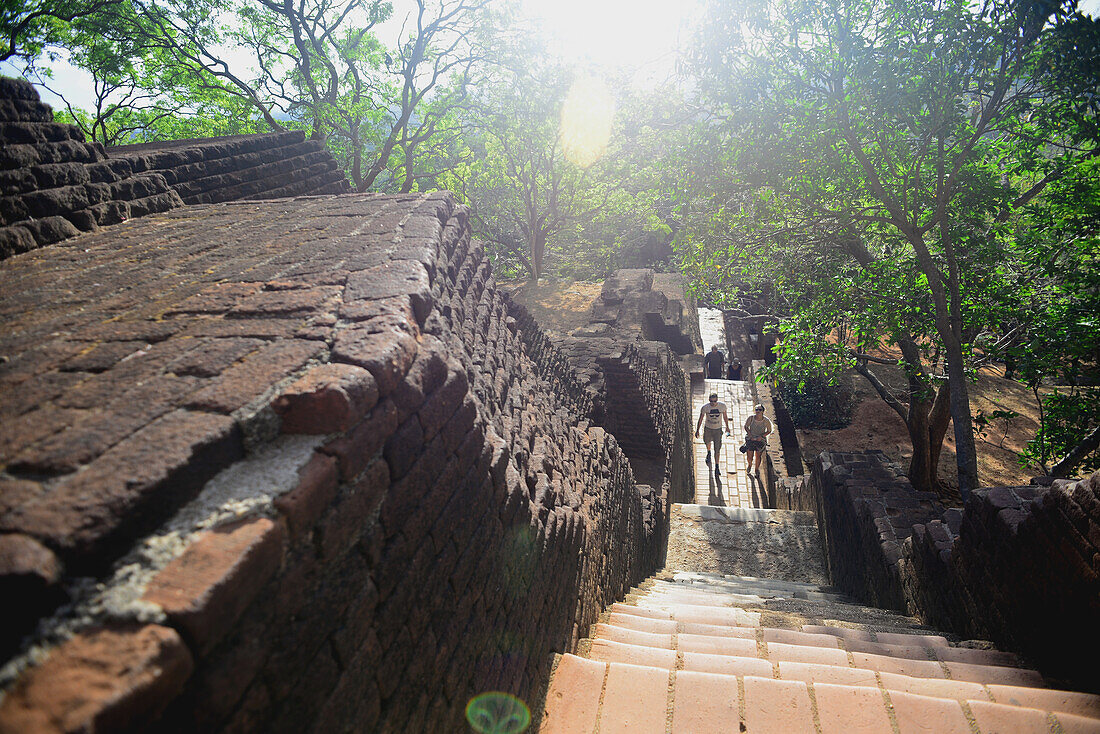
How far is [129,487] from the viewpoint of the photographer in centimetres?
107

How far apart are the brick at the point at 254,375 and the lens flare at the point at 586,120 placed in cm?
1872

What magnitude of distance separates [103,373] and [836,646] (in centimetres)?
359

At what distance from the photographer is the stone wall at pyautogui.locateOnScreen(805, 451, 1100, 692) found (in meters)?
2.66

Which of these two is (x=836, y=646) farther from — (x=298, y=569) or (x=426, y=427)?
(x=298, y=569)

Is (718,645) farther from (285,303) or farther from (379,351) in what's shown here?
(285,303)

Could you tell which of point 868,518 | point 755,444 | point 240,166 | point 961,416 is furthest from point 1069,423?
point 240,166

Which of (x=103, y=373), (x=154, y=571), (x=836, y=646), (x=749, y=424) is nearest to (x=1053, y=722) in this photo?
(x=836, y=646)

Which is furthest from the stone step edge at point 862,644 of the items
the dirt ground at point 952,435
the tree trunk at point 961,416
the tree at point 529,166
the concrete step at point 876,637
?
the tree at point 529,166

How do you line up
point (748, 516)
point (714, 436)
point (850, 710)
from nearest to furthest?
point (850, 710) → point (748, 516) → point (714, 436)

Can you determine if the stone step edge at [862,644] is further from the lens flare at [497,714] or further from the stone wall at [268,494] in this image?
the lens flare at [497,714]

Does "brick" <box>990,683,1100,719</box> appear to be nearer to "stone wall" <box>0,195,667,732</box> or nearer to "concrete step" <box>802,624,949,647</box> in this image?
"concrete step" <box>802,624,949,647</box>

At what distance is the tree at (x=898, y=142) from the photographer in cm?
538

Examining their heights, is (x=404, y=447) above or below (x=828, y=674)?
above

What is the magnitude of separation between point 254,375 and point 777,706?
93.9 inches
